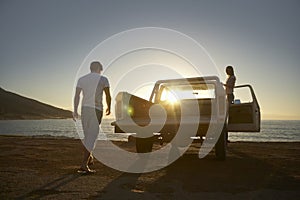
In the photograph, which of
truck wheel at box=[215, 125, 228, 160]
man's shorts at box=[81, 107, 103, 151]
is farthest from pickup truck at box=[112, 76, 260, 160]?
man's shorts at box=[81, 107, 103, 151]

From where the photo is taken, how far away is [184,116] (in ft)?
28.8

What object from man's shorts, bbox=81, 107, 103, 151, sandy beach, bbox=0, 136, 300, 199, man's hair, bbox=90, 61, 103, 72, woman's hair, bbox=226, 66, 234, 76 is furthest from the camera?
woman's hair, bbox=226, 66, 234, 76

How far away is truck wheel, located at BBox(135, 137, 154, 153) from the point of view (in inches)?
367

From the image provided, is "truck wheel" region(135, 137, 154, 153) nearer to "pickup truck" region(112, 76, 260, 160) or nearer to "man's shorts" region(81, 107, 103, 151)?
"pickup truck" region(112, 76, 260, 160)

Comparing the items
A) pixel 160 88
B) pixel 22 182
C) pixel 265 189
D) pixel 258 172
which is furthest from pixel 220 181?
pixel 160 88

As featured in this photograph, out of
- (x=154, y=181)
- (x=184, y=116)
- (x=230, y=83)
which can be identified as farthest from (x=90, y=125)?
(x=230, y=83)

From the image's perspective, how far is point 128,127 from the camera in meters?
8.04

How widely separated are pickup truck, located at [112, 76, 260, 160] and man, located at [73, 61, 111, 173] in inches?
49.2

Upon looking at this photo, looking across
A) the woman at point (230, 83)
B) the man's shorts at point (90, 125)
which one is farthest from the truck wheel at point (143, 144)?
the man's shorts at point (90, 125)

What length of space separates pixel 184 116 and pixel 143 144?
1517mm

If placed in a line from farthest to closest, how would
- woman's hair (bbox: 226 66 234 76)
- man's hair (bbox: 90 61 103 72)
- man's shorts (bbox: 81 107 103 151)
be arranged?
1. woman's hair (bbox: 226 66 234 76)
2. man's hair (bbox: 90 61 103 72)
3. man's shorts (bbox: 81 107 103 151)

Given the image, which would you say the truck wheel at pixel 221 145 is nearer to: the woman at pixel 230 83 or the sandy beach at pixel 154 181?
the sandy beach at pixel 154 181

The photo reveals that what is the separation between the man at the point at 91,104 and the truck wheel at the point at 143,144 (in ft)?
8.70

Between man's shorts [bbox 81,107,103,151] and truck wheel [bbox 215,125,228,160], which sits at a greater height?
man's shorts [bbox 81,107,103,151]
